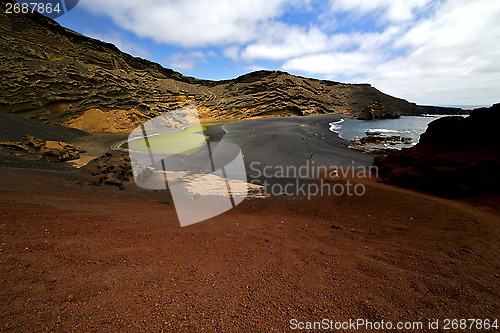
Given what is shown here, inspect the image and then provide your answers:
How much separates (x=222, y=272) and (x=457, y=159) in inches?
404

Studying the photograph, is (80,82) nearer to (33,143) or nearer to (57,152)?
(33,143)

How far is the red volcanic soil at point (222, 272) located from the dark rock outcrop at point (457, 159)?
11.1 feet

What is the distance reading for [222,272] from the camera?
249cm

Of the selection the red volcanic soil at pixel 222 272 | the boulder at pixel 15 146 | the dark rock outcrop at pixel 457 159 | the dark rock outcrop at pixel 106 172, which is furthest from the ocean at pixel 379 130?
the boulder at pixel 15 146

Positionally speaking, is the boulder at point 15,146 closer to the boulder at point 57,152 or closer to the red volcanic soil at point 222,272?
the boulder at point 57,152

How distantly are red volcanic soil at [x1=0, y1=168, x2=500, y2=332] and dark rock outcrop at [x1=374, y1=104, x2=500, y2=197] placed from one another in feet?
11.1

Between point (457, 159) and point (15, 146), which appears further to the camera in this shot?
point (15, 146)

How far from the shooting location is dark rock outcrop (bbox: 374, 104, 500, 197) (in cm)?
667

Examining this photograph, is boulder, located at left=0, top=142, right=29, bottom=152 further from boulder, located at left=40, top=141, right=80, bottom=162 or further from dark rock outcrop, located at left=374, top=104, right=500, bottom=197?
dark rock outcrop, located at left=374, top=104, right=500, bottom=197

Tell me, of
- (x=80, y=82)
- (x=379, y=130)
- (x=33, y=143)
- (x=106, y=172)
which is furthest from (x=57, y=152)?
(x=379, y=130)

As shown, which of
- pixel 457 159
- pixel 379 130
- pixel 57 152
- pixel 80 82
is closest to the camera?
pixel 457 159

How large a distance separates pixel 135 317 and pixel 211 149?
17265 mm

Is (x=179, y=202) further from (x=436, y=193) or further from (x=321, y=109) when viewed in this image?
(x=321, y=109)

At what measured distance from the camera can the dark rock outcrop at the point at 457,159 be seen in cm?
667
